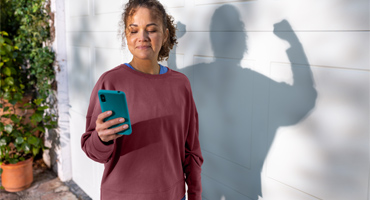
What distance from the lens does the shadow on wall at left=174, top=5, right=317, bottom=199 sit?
132 cm

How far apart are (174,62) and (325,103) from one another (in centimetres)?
94

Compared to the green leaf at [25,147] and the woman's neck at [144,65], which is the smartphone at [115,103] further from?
the green leaf at [25,147]

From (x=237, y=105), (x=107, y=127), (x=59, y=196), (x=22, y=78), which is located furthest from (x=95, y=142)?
(x=22, y=78)

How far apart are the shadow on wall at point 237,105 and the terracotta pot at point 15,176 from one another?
2.21m

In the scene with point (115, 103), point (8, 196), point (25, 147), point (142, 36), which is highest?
point (142, 36)

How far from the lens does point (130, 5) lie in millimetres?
1227

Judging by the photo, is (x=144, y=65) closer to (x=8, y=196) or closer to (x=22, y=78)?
(x=8, y=196)

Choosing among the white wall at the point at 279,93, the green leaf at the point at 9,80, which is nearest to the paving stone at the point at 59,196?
the green leaf at the point at 9,80

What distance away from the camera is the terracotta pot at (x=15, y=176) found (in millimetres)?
3242

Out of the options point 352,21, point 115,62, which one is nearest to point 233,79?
point 352,21

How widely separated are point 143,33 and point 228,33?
510mm

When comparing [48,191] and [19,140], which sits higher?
[19,140]

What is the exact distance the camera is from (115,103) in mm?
1016

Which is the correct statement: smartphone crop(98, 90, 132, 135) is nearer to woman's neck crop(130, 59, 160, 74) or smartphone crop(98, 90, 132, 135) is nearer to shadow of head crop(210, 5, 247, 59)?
woman's neck crop(130, 59, 160, 74)
